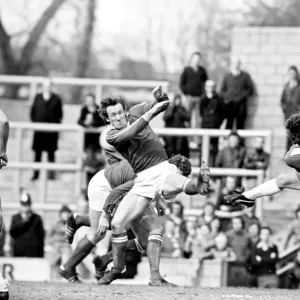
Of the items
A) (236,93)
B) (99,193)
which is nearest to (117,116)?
(99,193)

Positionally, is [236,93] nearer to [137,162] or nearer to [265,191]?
[137,162]

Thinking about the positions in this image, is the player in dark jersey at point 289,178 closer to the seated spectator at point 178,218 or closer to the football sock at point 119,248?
the football sock at point 119,248

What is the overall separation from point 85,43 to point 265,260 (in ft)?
50.6

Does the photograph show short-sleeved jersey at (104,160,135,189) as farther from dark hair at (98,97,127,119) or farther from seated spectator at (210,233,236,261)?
seated spectator at (210,233,236,261)

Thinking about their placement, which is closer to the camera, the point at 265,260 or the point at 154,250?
the point at 154,250

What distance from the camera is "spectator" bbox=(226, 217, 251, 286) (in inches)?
580

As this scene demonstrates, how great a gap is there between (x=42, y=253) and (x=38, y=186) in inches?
127

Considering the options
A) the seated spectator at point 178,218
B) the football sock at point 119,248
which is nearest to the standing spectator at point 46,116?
the seated spectator at point 178,218

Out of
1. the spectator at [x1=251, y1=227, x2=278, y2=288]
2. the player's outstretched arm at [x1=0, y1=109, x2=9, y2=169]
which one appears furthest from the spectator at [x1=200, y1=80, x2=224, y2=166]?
the player's outstretched arm at [x1=0, y1=109, x2=9, y2=169]

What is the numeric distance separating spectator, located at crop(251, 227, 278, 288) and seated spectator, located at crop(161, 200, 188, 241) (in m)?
1.08

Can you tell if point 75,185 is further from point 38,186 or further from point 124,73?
point 124,73

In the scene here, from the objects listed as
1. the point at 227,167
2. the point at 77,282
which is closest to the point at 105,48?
the point at 227,167

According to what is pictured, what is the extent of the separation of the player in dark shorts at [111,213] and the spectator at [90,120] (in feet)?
17.8

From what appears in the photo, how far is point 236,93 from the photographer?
727 inches
